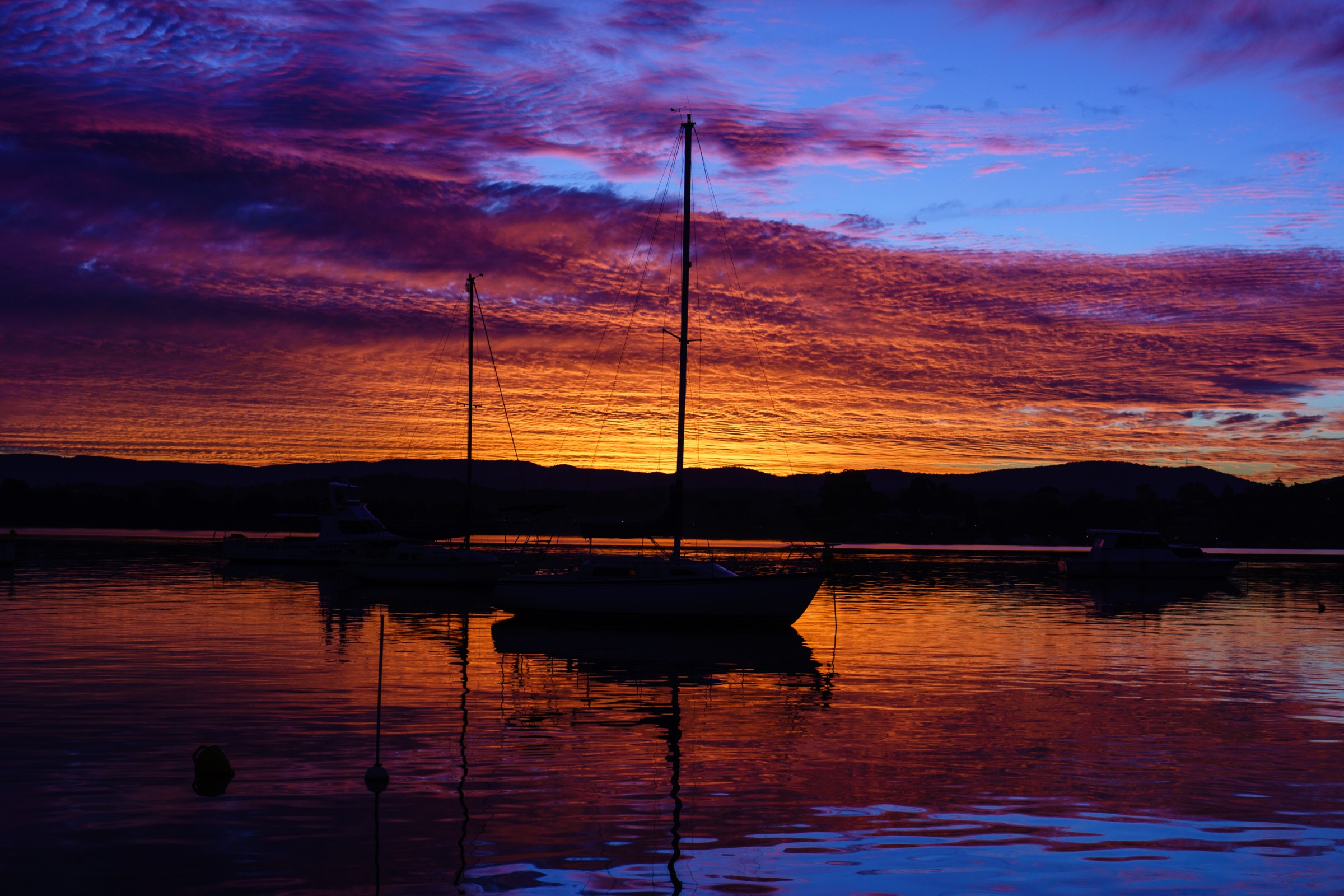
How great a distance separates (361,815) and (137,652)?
784 inches

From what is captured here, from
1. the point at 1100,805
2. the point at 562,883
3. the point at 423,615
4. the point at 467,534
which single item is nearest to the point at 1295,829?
the point at 1100,805

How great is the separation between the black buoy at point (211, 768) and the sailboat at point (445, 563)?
4388cm

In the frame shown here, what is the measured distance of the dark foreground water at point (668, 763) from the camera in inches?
460

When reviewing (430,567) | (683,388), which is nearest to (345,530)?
(430,567)

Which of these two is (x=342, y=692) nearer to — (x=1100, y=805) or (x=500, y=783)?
(x=500, y=783)

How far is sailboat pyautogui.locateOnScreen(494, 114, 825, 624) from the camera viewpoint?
38.4m

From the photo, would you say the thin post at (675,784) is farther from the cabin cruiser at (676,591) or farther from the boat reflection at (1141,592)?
the boat reflection at (1141,592)

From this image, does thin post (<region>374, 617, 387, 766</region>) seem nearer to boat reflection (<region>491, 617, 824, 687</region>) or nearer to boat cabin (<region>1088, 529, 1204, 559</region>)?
boat reflection (<region>491, 617, 824, 687</region>)

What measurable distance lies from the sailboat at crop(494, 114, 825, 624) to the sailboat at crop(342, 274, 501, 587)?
60.1 ft

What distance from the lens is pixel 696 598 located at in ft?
126

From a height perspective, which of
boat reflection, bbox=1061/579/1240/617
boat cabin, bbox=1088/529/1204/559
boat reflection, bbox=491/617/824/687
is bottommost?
boat reflection, bbox=1061/579/1240/617

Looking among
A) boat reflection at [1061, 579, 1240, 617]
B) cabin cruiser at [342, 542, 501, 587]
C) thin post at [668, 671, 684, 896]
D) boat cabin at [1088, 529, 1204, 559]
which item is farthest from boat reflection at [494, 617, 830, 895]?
boat cabin at [1088, 529, 1204, 559]

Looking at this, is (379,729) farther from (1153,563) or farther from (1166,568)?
(1166,568)

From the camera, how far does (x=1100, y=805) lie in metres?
14.8
